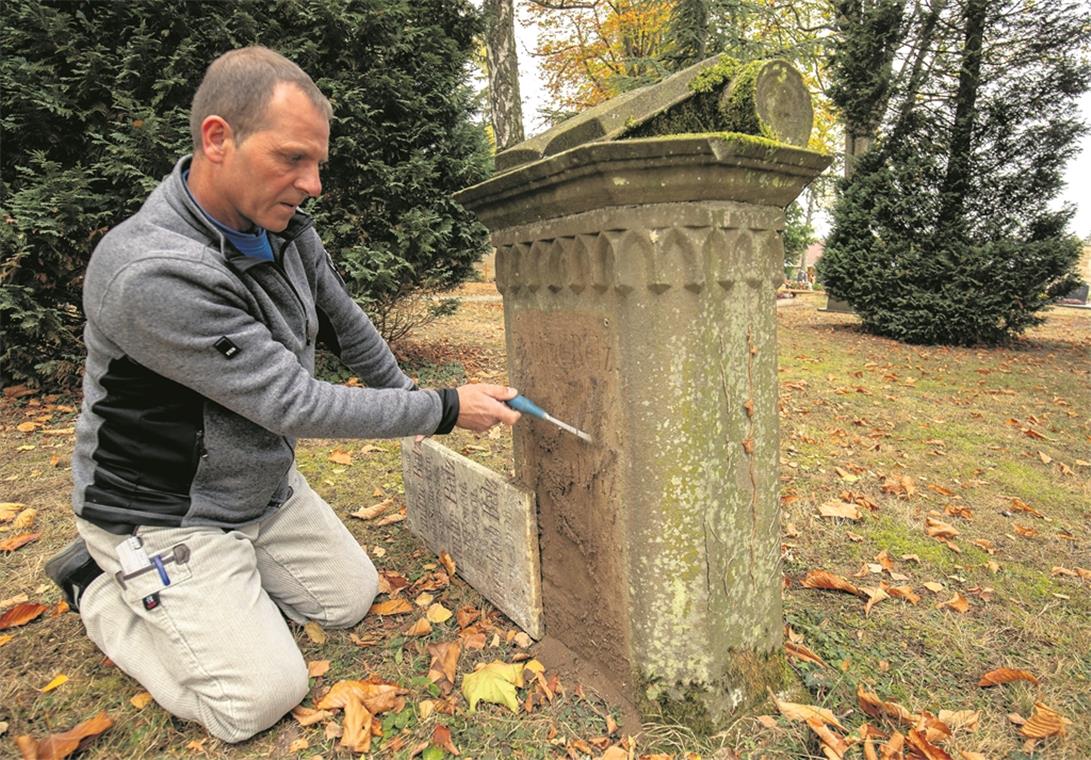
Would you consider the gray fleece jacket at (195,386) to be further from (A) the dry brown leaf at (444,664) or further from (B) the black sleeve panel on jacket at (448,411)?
(A) the dry brown leaf at (444,664)

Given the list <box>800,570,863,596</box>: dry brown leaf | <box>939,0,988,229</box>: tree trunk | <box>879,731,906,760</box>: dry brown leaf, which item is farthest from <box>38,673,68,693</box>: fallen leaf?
<box>939,0,988,229</box>: tree trunk

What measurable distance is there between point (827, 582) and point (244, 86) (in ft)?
8.74

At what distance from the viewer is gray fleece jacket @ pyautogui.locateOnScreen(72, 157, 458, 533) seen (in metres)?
1.66

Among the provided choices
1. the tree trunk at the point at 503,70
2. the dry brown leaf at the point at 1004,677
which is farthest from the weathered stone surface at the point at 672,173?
the tree trunk at the point at 503,70

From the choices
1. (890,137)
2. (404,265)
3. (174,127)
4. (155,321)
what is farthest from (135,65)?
(890,137)

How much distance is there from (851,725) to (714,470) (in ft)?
2.88

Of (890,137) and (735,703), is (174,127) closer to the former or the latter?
(735,703)

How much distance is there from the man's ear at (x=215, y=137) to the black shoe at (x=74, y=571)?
54.9 inches

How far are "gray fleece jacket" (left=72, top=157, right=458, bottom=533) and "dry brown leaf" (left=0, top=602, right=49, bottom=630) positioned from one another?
29.1 inches

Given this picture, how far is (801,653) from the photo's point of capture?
2.09m

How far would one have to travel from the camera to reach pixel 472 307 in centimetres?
1198

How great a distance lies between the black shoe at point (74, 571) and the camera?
207cm

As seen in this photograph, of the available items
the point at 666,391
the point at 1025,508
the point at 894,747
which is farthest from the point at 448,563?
the point at 1025,508

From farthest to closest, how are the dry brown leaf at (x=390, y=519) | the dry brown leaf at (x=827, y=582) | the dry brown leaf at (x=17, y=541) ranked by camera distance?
1. the dry brown leaf at (x=390, y=519)
2. the dry brown leaf at (x=17, y=541)
3. the dry brown leaf at (x=827, y=582)
